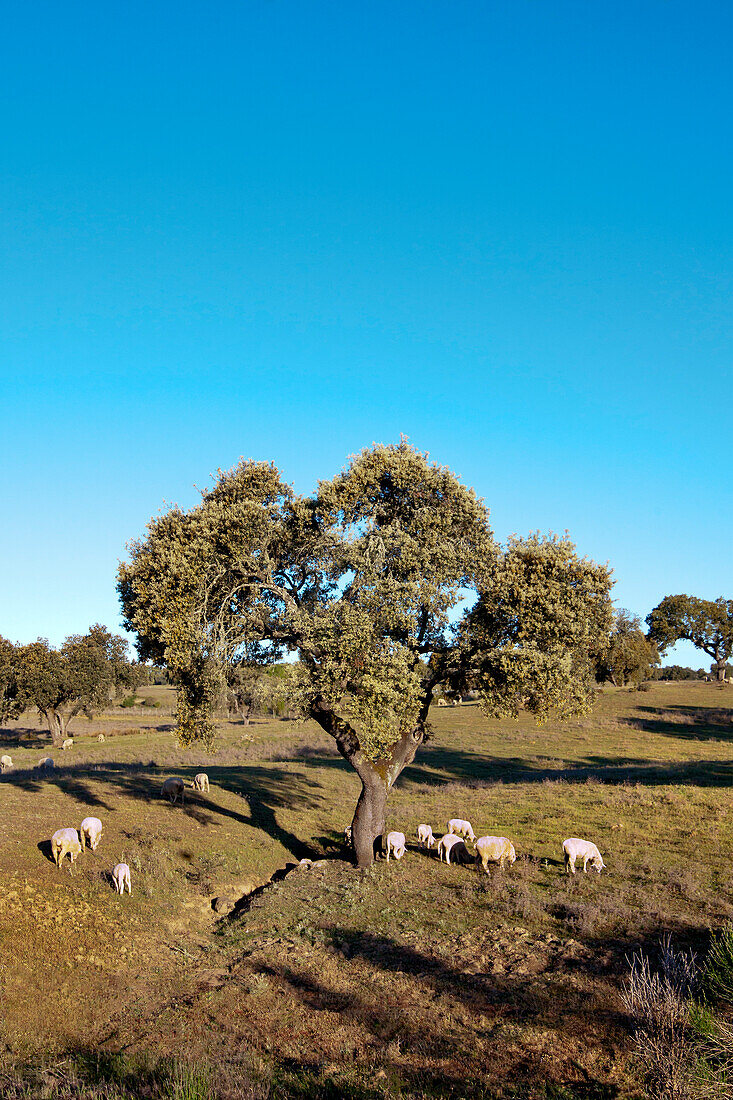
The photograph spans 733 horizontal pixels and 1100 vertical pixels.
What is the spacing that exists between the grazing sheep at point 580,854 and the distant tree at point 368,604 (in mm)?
4351

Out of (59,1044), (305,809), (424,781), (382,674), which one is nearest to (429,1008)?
(59,1044)

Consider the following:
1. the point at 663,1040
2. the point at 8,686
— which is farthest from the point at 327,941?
the point at 8,686

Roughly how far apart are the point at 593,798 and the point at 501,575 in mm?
18824

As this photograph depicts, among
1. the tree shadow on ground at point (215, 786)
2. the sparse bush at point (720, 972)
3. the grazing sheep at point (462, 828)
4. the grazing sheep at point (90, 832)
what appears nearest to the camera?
the sparse bush at point (720, 972)

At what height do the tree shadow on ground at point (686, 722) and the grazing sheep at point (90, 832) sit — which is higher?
the grazing sheep at point (90, 832)

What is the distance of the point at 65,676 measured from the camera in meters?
60.9

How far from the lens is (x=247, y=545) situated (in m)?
22.1

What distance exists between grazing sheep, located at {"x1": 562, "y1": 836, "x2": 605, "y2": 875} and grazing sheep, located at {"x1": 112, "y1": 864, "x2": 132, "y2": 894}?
14.2m

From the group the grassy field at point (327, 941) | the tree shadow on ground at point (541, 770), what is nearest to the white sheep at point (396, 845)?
the grassy field at point (327, 941)

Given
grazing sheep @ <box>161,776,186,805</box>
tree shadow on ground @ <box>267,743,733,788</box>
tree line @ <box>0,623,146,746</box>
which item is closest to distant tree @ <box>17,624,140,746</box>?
tree line @ <box>0,623,146,746</box>

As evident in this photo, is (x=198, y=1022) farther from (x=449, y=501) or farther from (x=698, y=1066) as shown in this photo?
(x=449, y=501)

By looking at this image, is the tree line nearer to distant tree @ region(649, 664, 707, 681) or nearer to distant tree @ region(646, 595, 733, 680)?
distant tree @ region(646, 595, 733, 680)

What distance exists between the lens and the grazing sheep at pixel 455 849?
23.4m

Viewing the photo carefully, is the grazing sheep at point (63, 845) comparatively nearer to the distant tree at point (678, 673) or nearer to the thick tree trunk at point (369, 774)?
the thick tree trunk at point (369, 774)
